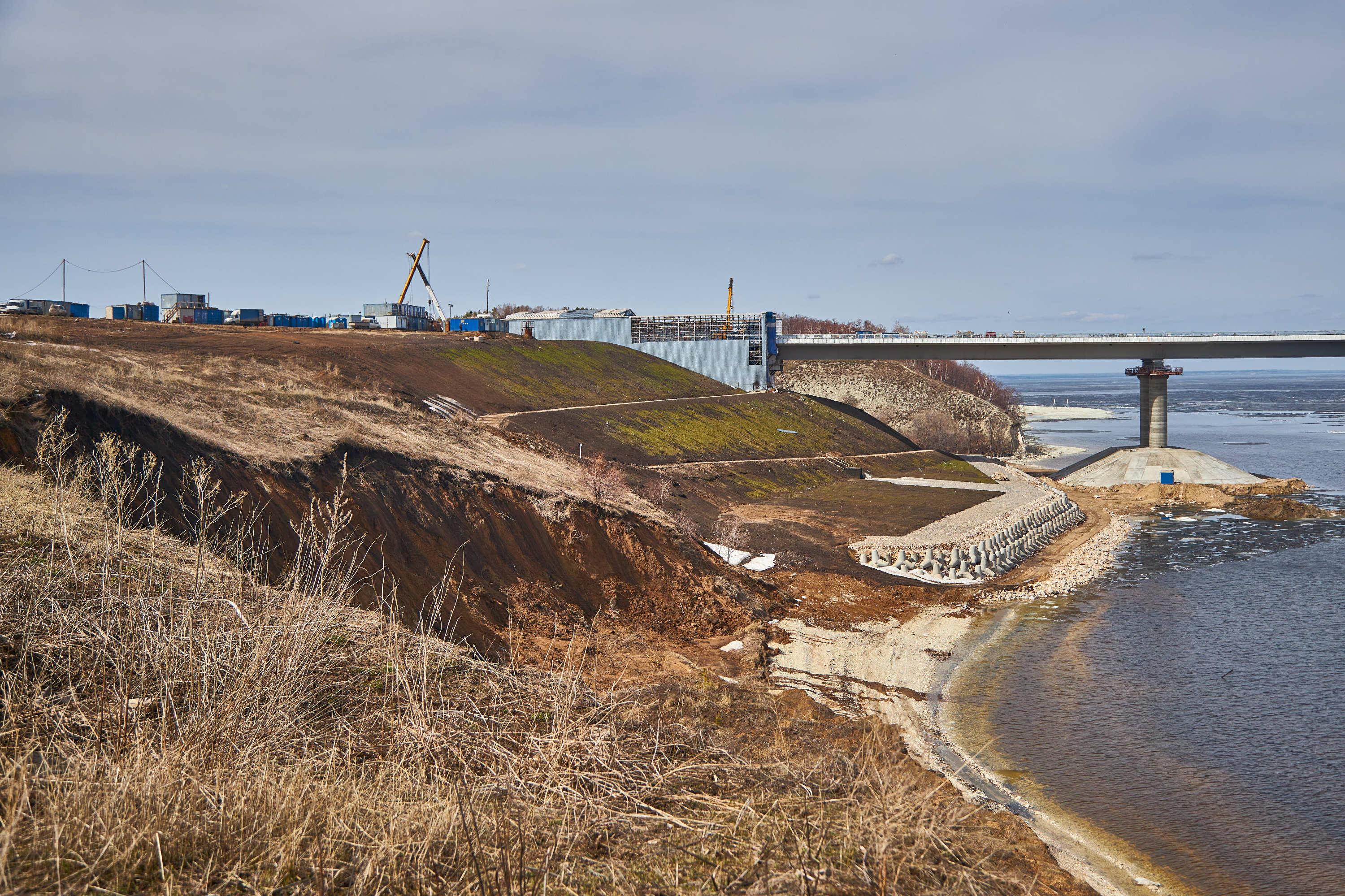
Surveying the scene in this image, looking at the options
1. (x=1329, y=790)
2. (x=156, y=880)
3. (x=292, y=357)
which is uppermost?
(x=292, y=357)

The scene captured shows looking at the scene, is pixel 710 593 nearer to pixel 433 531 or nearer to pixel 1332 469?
pixel 433 531

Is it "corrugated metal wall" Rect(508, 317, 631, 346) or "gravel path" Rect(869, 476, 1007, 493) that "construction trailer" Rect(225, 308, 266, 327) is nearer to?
"corrugated metal wall" Rect(508, 317, 631, 346)

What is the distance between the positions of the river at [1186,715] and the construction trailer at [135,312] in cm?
7939

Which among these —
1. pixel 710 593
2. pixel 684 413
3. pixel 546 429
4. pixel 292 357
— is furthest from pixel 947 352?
pixel 710 593

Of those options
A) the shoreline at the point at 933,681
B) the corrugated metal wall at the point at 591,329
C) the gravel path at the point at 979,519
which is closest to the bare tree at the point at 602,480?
the shoreline at the point at 933,681

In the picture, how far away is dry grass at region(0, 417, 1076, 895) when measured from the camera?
22.8 ft

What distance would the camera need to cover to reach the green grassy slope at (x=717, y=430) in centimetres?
6116

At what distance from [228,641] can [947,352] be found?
330ft

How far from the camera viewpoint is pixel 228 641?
8938 mm

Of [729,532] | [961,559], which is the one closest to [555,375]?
[729,532]

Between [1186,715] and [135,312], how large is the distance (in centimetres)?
8848

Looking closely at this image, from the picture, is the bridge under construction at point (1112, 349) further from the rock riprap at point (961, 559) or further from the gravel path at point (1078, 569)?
the rock riprap at point (961, 559)

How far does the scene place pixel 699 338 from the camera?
10494 centimetres

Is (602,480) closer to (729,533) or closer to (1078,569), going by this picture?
(729,533)
